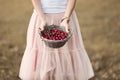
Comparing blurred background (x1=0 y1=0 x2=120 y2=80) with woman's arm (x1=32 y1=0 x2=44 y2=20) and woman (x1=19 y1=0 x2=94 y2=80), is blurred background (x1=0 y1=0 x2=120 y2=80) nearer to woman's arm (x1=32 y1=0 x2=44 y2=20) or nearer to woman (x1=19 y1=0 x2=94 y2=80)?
woman (x1=19 y1=0 x2=94 y2=80)

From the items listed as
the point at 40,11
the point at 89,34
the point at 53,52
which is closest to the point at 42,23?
the point at 40,11

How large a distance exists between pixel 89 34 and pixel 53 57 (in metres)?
1.67

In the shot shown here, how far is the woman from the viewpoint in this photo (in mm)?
3053

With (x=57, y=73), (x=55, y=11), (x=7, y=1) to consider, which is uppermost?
(x=55, y=11)

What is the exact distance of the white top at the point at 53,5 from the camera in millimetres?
3049

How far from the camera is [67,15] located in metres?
3.00

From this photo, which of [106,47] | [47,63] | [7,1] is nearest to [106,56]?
[106,47]

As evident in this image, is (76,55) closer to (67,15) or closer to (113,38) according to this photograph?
(67,15)

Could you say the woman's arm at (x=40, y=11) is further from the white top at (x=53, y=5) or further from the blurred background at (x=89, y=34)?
the blurred background at (x=89, y=34)

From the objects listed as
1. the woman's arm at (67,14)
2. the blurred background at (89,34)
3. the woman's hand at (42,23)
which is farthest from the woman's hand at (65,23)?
the blurred background at (89,34)

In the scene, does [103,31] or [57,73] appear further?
[103,31]

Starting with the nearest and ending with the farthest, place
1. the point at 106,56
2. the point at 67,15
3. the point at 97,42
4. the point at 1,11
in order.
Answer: the point at 67,15 < the point at 106,56 < the point at 97,42 < the point at 1,11

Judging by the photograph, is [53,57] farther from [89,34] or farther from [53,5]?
[89,34]

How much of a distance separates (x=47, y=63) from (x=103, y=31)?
1.80 m
